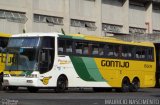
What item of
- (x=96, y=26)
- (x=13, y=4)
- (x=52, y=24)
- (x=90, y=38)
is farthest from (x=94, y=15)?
(x=90, y=38)

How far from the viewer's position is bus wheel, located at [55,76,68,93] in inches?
1074

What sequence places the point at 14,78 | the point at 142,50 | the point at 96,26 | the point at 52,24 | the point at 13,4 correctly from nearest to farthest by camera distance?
the point at 14,78 < the point at 142,50 < the point at 13,4 < the point at 52,24 < the point at 96,26

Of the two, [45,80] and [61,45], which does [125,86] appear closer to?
[61,45]

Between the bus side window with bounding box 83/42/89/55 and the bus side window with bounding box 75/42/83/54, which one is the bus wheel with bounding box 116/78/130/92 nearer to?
the bus side window with bounding box 83/42/89/55

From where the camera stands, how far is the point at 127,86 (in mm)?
32344

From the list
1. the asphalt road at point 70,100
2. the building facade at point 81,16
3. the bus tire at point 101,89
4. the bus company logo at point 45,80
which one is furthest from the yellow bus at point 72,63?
the building facade at point 81,16

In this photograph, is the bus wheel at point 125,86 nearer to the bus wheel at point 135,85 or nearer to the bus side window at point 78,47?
the bus wheel at point 135,85

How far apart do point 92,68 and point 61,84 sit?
2893 millimetres

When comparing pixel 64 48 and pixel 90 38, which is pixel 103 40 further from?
pixel 64 48

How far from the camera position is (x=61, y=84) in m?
27.5

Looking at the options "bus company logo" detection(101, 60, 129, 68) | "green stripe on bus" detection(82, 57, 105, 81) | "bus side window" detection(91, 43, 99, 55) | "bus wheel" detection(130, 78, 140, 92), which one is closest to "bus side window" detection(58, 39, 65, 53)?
"green stripe on bus" detection(82, 57, 105, 81)

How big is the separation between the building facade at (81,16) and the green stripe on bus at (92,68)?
686 inches

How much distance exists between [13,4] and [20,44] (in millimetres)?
19918

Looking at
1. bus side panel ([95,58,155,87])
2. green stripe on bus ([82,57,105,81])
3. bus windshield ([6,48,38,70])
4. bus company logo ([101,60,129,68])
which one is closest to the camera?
bus windshield ([6,48,38,70])
